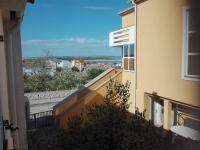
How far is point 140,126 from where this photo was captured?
4070 millimetres

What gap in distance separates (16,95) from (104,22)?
13.4m

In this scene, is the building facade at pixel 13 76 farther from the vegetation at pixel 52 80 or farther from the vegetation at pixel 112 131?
the vegetation at pixel 52 80

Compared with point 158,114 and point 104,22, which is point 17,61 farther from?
point 104,22

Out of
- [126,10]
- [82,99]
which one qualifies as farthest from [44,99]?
[126,10]

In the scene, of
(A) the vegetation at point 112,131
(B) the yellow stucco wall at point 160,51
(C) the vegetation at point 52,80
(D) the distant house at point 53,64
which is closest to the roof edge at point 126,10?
(B) the yellow stucco wall at point 160,51

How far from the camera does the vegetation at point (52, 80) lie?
2953cm

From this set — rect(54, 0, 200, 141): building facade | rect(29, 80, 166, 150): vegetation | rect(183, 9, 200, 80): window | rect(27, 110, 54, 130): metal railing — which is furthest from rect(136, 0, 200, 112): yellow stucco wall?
rect(27, 110, 54, 130): metal railing

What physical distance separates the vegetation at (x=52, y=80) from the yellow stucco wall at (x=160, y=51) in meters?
18.8

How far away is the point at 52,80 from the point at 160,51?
23.9 metres

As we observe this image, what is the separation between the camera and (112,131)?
4.14 metres

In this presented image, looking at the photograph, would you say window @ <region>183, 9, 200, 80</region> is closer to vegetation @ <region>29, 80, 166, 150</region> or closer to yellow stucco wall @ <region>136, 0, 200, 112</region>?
vegetation @ <region>29, 80, 166, 150</region>

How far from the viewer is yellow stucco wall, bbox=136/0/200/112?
743 centimetres

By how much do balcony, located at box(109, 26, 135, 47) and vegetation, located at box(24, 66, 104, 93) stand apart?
14.2m

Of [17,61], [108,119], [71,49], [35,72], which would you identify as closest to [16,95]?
[17,61]
